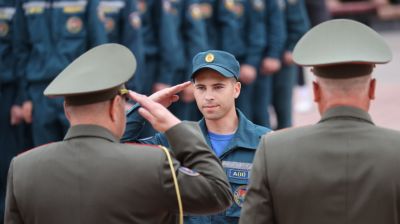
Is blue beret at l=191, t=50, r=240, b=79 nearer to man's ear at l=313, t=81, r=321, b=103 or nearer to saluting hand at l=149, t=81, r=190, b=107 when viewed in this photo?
saluting hand at l=149, t=81, r=190, b=107

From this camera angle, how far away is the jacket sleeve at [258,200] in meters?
3.72

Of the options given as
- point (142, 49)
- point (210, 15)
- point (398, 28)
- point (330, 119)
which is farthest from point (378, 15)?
point (330, 119)

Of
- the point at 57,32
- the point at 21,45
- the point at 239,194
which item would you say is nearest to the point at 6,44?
the point at 21,45

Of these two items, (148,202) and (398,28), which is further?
(398,28)

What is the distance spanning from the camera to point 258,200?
3.72 meters

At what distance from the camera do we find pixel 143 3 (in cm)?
933

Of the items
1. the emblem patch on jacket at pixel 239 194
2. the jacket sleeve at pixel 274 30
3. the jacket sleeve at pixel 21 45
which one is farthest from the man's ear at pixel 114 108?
the jacket sleeve at pixel 274 30

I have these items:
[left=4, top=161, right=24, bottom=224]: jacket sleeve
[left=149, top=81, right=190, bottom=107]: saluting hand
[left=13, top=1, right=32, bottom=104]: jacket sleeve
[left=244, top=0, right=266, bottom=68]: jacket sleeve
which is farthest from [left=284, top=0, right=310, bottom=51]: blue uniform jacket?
[left=4, top=161, right=24, bottom=224]: jacket sleeve

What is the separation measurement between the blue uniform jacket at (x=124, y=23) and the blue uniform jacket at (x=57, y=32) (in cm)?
23

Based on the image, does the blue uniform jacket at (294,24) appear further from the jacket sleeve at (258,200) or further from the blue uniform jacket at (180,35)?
the jacket sleeve at (258,200)

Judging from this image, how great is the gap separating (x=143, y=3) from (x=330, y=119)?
574 cm

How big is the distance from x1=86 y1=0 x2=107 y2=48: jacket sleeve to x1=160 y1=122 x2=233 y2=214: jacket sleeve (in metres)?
4.52

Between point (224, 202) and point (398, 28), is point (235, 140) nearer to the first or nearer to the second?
point (224, 202)

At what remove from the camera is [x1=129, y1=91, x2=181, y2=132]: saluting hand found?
3.87 m
